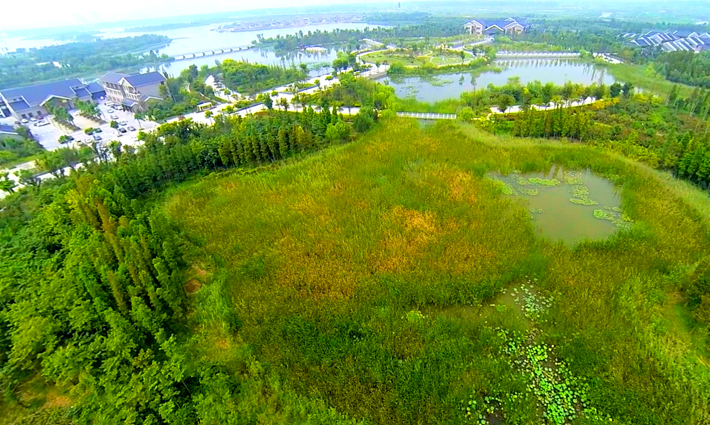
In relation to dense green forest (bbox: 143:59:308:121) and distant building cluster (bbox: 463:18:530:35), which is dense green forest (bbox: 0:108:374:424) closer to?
dense green forest (bbox: 143:59:308:121)

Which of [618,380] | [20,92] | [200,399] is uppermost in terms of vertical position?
[20,92]

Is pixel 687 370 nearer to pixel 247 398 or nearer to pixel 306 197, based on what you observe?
pixel 247 398

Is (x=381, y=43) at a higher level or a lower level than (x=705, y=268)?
higher

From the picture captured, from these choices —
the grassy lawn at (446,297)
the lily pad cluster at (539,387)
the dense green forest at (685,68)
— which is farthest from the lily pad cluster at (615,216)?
the dense green forest at (685,68)

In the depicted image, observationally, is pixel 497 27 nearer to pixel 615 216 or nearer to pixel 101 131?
pixel 615 216

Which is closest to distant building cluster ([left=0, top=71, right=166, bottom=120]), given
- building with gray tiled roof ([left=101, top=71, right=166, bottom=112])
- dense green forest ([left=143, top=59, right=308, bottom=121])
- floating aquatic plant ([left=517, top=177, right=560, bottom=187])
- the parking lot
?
building with gray tiled roof ([left=101, top=71, right=166, bottom=112])

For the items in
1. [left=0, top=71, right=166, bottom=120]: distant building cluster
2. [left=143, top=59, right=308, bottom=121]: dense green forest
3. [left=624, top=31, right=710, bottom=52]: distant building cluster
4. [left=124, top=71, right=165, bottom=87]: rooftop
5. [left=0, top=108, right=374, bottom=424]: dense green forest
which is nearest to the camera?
[left=0, top=108, right=374, bottom=424]: dense green forest

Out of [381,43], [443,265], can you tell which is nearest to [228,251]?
[443,265]

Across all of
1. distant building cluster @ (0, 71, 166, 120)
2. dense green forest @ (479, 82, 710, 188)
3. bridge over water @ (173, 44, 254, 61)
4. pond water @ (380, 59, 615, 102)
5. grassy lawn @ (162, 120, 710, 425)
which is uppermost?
bridge over water @ (173, 44, 254, 61)
